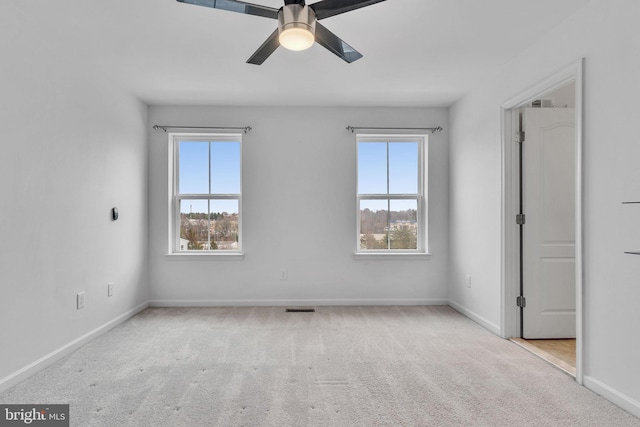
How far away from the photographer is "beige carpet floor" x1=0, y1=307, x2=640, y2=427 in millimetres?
1938

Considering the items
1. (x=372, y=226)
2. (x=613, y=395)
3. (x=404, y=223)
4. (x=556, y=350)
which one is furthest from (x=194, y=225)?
(x=613, y=395)

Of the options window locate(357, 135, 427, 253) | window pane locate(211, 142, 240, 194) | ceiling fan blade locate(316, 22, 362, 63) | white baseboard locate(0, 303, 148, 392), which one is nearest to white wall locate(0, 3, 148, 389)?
white baseboard locate(0, 303, 148, 392)

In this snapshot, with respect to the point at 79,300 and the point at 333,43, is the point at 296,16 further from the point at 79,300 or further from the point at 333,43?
the point at 79,300

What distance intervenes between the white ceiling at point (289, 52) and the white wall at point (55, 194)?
0.21 metres

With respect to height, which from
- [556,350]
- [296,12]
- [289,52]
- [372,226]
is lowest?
[556,350]

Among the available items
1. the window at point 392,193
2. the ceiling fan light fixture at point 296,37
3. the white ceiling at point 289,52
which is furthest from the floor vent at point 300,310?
the ceiling fan light fixture at point 296,37

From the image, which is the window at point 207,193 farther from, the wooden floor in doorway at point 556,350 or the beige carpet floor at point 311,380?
the wooden floor in doorway at point 556,350

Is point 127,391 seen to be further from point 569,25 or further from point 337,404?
point 569,25

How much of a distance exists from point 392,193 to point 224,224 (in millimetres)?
2159

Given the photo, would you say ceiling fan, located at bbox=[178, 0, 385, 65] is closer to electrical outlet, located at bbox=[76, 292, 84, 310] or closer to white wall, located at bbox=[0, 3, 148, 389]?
white wall, located at bbox=[0, 3, 148, 389]

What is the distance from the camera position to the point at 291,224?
434cm

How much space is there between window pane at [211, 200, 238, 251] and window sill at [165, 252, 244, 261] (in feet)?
0.47

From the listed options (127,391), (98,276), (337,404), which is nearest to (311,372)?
(337,404)

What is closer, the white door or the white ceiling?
the white ceiling
